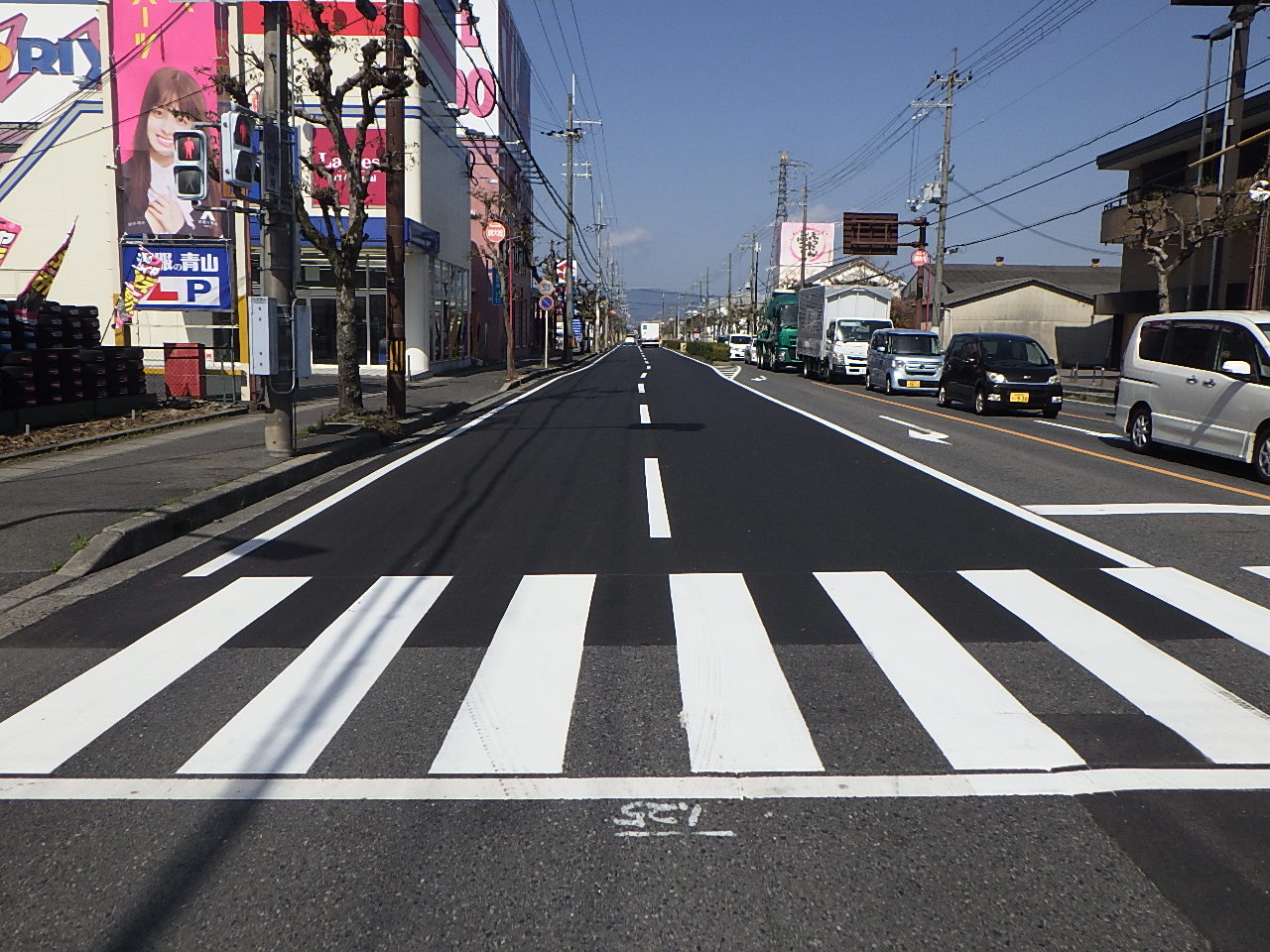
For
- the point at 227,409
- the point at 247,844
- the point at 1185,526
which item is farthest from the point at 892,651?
the point at 227,409

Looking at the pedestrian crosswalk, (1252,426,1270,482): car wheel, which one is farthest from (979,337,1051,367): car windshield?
the pedestrian crosswalk

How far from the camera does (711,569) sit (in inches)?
270

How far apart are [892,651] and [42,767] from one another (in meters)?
3.76

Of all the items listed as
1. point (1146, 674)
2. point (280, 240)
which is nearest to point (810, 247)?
point (280, 240)

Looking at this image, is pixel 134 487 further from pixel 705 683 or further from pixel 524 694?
pixel 705 683

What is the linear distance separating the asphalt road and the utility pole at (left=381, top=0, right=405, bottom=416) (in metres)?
8.07

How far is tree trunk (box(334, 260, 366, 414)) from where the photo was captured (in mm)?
15383

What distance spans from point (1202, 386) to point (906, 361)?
17.3 m

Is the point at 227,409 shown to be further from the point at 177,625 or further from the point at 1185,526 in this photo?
the point at 1185,526

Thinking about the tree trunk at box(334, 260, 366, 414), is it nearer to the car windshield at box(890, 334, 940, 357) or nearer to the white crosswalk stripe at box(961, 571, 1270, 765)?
the white crosswalk stripe at box(961, 571, 1270, 765)

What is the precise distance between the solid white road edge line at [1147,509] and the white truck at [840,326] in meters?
24.2

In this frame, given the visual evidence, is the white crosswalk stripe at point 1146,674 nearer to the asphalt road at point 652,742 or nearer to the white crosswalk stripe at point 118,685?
the asphalt road at point 652,742

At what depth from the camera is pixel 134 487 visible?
367 inches

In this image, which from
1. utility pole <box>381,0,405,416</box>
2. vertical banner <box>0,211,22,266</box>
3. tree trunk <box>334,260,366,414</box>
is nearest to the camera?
utility pole <box>381,0,405,416</box>
